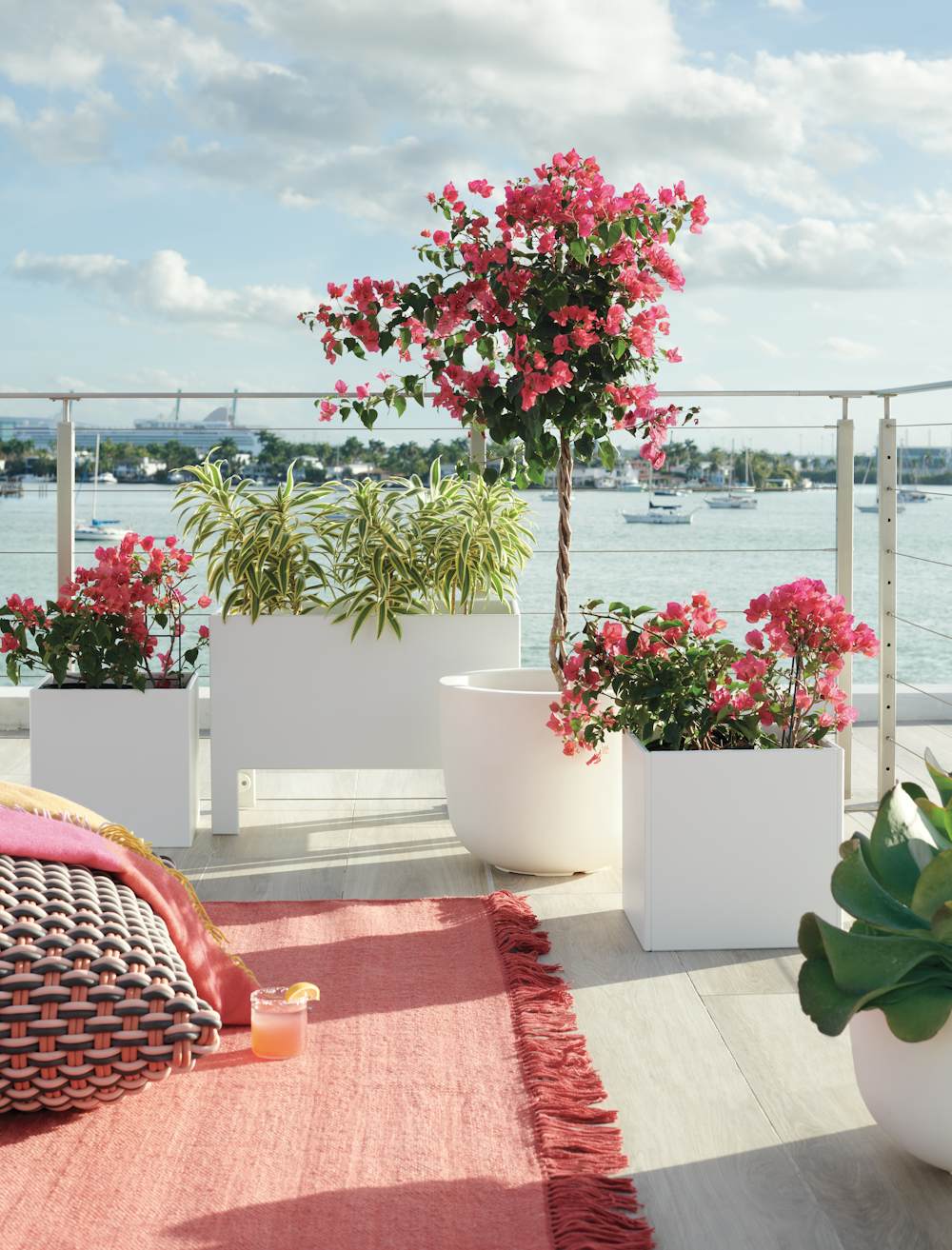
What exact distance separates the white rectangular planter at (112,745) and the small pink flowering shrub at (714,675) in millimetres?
1038

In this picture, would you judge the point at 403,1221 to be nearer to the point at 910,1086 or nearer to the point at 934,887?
the point at 910,1086

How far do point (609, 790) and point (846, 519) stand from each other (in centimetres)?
135

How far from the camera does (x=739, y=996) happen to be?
2477mm

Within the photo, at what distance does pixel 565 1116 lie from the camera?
1.99 metres

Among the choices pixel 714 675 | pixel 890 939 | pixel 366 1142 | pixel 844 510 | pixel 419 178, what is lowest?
pixel 366 1142

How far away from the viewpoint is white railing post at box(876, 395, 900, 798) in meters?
3.73

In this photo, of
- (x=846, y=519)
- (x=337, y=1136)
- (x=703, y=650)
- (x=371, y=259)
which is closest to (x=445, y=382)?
(x=703, y=650)

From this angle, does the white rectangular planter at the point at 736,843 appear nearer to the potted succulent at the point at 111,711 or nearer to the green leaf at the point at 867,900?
the green leaf at the point at 867,900

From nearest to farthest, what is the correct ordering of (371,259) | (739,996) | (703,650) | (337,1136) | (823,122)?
(337,1136), (739,996), (703,650), (371,259), (823,122)

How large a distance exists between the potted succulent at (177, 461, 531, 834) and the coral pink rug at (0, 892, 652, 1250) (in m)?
1.11

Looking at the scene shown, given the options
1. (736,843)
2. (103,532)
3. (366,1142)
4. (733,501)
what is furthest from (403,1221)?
(733,501)

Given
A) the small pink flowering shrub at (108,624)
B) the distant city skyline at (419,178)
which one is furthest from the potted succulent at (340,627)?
the distant city skyline at (419,178)

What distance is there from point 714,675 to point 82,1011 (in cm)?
145

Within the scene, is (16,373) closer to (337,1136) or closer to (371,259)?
(371,259)
